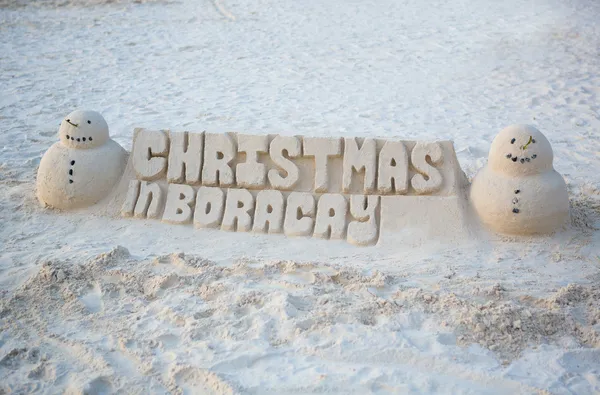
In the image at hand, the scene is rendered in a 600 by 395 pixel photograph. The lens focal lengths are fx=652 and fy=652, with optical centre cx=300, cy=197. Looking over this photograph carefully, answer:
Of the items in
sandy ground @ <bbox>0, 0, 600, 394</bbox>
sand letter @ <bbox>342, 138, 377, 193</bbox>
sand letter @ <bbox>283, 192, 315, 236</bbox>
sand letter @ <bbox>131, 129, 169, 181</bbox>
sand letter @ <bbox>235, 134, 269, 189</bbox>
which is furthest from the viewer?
sand letter @ <bbox>131, 129, 169, 181</bbox>

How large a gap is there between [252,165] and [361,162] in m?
0.76

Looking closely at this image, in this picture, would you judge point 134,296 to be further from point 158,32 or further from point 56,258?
point 158,32

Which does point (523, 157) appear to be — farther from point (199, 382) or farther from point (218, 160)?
point (199, 382)

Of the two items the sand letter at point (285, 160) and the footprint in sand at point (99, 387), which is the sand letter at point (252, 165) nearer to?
the sand letter at point (285, 160)

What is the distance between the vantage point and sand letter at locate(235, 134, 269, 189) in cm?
454

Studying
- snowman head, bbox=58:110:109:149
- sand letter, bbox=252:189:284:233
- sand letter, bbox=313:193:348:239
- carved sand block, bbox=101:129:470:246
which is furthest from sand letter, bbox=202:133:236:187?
snowman head, bbox=58:110:109:149

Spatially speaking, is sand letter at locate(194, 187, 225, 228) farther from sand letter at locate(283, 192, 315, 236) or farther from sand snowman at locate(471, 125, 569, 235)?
sand snowman at locate(471, 125, 569, 235)

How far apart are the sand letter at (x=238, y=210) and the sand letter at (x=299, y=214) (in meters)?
0.26

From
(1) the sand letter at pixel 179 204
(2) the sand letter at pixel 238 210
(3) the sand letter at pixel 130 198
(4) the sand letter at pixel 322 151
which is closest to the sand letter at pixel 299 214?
(4) the sand letter at pixel 322 151

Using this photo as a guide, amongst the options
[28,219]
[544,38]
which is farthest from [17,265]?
[544,38]

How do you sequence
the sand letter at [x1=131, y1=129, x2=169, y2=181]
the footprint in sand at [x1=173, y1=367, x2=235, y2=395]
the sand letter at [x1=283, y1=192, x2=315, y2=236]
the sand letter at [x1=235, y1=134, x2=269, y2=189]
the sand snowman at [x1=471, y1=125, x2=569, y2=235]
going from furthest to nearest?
1. the sand letter at [x1=131, y1=129, x2=169, y2=181]
2. the sand letter at [x1=235, y1=134, x2=269, y2=189]
3. the sand letter at [x1=283, y1=192, x2=315, y2=236]
4. the sand snowman at [x1=471, y1=125, x2=569, y2=235]
5. the footprint in sand at [x1=173, y1=367, x2=235, y2=395]

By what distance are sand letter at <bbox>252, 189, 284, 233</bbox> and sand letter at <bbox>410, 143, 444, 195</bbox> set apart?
3.00ft

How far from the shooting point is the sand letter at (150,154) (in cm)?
467

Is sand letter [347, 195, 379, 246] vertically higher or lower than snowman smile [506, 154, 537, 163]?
lower
